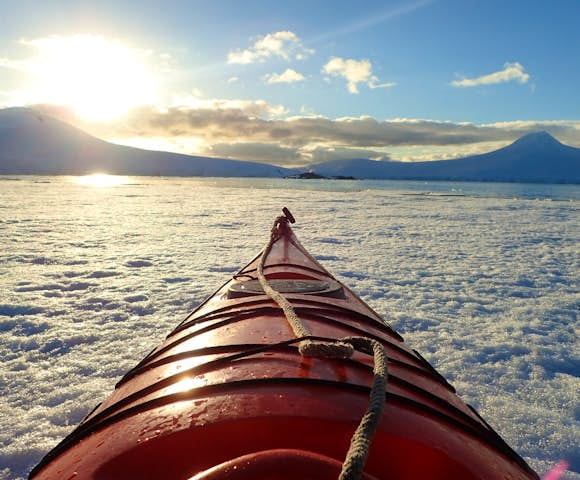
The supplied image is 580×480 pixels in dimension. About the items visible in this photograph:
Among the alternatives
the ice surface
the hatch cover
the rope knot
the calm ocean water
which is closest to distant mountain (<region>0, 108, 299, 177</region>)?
the calm ocean water

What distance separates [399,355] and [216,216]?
11.6 meters

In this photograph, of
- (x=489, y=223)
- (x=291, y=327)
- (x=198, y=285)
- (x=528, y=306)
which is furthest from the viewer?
(x=489, y=223)

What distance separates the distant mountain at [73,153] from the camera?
136 metres

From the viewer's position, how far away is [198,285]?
496 centimetres

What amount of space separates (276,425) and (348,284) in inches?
173

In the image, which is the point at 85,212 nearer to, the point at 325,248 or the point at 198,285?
the point at 325,248

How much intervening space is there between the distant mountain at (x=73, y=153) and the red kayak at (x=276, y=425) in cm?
14134

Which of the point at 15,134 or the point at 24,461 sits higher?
the point at 15,134

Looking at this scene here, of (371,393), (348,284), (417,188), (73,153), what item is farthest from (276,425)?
(73,153)

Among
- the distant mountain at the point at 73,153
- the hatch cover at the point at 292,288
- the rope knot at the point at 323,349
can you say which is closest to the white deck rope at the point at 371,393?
the rope knot at the point at 323,349

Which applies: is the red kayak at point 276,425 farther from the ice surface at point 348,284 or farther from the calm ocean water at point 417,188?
the calm ocean water at point 417,188

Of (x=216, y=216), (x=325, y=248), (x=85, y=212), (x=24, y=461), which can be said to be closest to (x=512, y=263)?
(x=325, y=248)

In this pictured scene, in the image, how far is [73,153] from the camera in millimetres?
145625

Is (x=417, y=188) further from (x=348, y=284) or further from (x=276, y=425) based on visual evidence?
(x=276, y=425)
